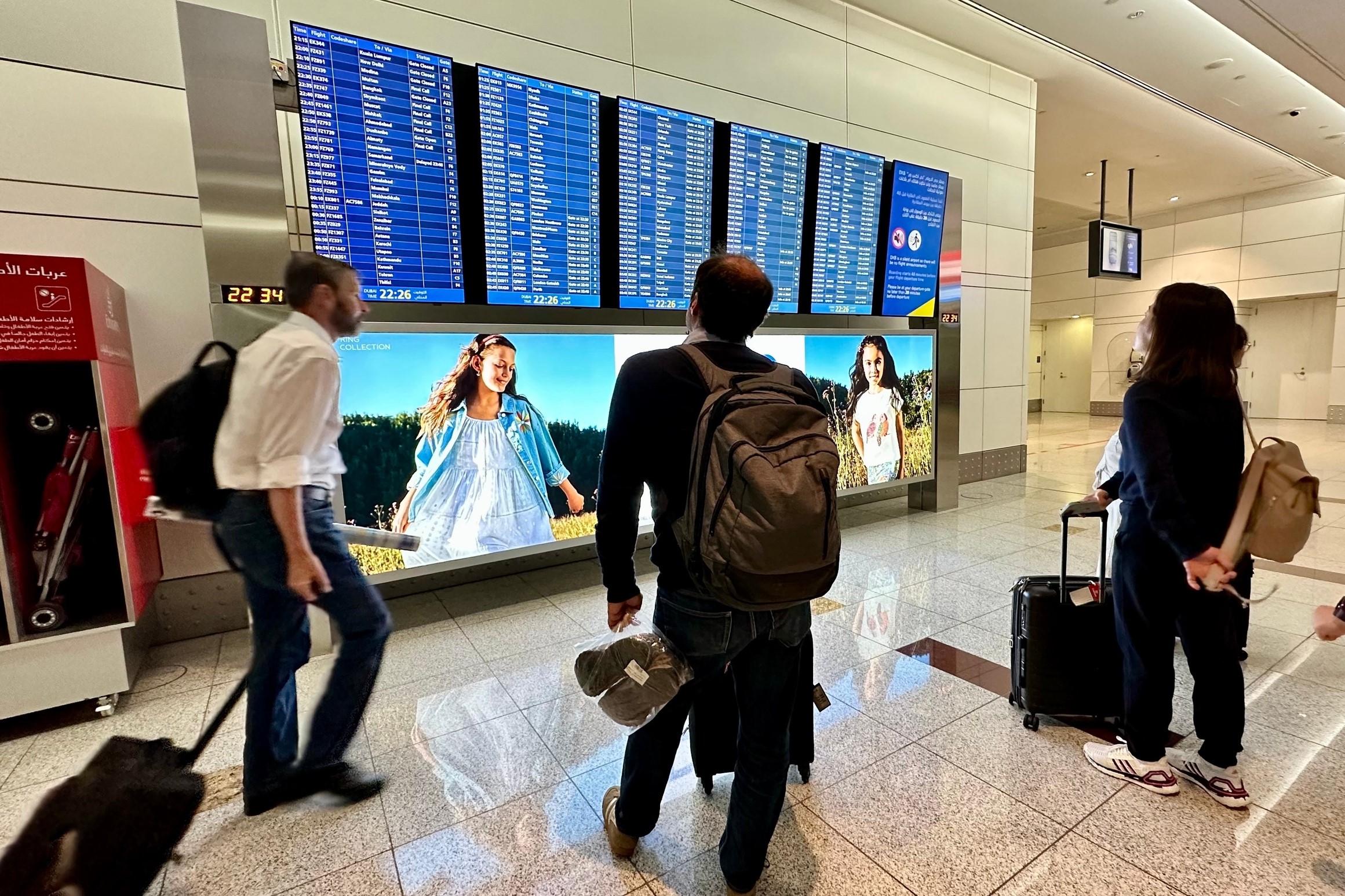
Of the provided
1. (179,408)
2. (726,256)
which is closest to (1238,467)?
(726,256)

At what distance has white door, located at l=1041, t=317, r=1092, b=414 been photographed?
16172 millimetres

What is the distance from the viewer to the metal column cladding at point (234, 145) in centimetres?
285

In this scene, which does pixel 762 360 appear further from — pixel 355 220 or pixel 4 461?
pixel 4 461

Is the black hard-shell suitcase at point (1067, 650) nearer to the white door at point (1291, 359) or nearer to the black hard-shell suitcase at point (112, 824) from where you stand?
the black hard-shell suitcase at point (112, 824)

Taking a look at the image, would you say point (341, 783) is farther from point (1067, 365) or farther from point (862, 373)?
point (1067, 365)

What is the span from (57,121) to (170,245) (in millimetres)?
625

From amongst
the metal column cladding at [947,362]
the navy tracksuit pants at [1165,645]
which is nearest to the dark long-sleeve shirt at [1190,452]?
the navy tracksuit pants at [1165,645]

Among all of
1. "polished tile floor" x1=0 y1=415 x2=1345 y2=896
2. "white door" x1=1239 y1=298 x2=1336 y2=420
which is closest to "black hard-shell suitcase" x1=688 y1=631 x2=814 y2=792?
"polished tile floor" x1=0 y1=415 x2=1345 y2=896

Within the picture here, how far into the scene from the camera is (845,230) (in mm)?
5180

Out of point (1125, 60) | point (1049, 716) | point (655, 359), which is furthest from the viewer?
point (1125, 60)

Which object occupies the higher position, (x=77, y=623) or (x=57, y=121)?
(x=57, y=121)

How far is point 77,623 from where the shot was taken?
101 inches

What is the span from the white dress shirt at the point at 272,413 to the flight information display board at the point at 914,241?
4868 mm

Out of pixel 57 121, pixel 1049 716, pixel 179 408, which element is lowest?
pixel 1049 716
